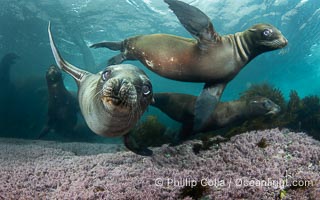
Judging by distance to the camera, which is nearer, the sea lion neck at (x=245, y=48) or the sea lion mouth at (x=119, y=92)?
the sea lion mouth at (x=119, y=92)

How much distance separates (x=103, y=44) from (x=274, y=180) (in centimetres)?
541

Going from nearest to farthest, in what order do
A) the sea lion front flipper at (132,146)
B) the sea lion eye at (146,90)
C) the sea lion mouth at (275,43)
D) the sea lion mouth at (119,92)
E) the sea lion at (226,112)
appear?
the sea lion mouth at (119,92) → the sea lion eye at (146,90) → the sea lion front flipper at (132,146) → the sea lion mouth at (275,43) → the sea lion at (226,112)

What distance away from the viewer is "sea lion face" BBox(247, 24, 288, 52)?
493 cm

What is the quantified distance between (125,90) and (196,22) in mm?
3236

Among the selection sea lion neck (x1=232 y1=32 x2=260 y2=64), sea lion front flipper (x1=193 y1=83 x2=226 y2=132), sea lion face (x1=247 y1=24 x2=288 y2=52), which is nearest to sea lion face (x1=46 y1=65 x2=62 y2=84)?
sea lion front flipper (x1=193 y1=83 x2=226 y2=132)

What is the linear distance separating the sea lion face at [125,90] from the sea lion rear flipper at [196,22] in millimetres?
2566

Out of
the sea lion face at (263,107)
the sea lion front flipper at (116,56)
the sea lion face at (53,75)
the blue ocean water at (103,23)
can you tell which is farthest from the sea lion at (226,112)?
the blue ocean water at (103,23)

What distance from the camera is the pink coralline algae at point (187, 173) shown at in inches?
113

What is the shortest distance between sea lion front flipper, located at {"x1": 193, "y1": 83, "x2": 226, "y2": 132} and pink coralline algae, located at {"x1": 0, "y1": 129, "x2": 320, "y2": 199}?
0.61 m

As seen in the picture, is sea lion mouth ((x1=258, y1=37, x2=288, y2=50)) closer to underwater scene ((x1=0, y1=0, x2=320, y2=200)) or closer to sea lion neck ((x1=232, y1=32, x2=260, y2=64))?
underwater scene ((x1=0, y1=0, x2=320, y2=200))

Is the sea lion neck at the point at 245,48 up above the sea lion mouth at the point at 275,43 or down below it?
below

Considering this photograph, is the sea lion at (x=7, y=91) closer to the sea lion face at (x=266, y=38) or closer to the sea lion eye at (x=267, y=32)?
the sea lion face at (x=266, y=38)

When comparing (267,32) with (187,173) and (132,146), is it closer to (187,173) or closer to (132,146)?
(187,173)

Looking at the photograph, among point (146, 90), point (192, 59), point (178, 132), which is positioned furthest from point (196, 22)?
point (178, 132)
